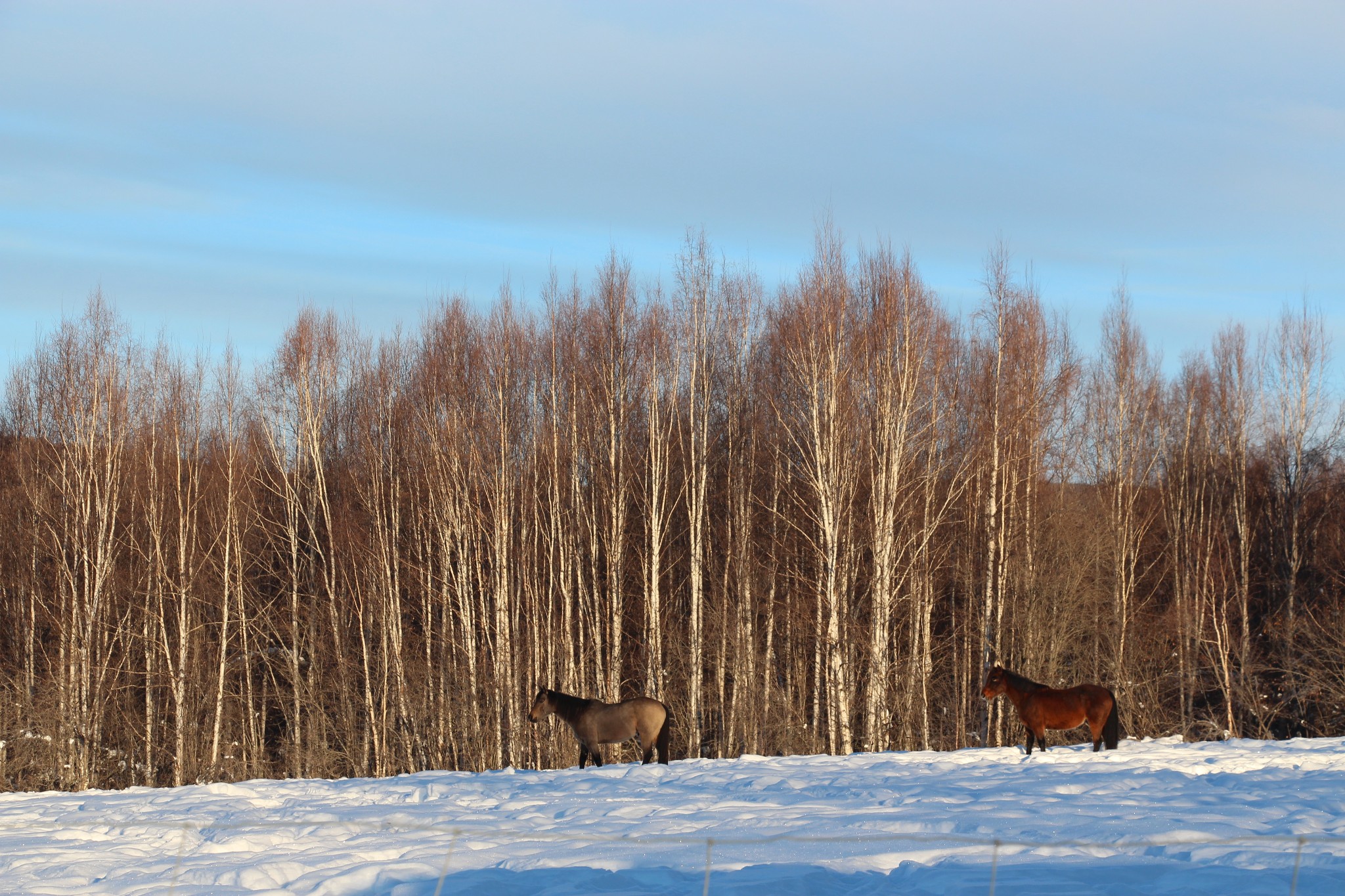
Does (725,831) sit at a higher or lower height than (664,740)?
higher

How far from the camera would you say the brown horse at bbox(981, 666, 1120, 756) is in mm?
12266

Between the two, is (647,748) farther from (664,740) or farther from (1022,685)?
(1022,685)

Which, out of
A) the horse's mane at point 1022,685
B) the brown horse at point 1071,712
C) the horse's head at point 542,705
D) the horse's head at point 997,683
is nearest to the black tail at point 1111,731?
the brown horse at point 1071,712

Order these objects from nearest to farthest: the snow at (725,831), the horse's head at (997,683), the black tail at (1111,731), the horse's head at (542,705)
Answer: the snow at (725,831) < the black tail at (1111,731) < the horse's head at (542,705) < the horse's head at (997,683)

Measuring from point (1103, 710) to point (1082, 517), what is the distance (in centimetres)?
1950

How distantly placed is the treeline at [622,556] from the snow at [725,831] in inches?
401

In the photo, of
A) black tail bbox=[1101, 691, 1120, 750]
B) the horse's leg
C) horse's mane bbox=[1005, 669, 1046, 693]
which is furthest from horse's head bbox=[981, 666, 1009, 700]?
the horse's leg

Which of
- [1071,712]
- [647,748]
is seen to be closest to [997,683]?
[1071,712]

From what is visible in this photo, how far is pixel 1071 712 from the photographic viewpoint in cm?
1227

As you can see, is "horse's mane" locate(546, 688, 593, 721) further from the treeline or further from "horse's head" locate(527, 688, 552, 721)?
the treeline

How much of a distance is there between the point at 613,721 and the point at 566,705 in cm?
63

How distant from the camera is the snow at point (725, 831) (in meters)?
5.53

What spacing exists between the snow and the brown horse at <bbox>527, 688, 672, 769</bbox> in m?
0.77

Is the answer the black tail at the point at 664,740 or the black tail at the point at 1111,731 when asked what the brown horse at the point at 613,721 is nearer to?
the black tail at the point at 664,740
